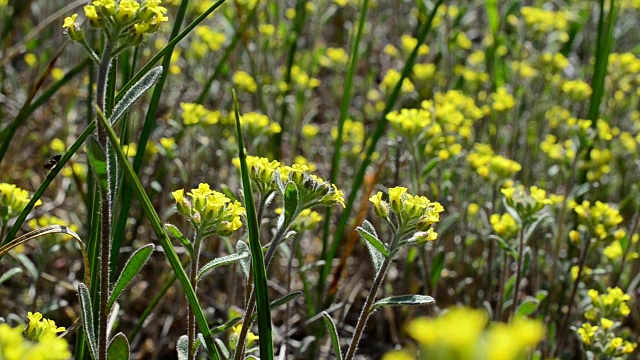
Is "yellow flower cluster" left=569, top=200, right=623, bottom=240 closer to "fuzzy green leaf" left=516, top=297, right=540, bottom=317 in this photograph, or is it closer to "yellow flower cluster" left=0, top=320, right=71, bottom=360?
"fuzzy green leaf" left=516, top=297, right=540, bottom=317

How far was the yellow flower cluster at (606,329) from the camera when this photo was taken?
222 centimetres

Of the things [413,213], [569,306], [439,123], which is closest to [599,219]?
[569,306]

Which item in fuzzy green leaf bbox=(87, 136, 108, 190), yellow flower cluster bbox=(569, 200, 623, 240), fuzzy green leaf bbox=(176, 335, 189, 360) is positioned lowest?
yellow flower cluster bbox=(569, 200, 623, 240)

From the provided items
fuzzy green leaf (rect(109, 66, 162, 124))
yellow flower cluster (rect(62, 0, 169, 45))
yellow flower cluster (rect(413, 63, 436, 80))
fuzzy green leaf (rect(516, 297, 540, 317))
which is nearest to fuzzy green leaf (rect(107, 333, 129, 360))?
fuzzy green leaf (rect(109, 66, 162, 124))

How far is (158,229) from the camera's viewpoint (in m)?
1.47

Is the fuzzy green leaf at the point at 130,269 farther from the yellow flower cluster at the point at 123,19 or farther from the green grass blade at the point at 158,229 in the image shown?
the yellow flower cluster at the point at 123,19

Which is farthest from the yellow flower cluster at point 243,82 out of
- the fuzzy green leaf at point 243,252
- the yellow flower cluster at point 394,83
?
the fuzzy green leaf at point 243,252

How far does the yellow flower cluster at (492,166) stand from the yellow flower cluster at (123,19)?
→ 1762mm

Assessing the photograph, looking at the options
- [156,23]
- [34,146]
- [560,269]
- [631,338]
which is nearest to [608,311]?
[560,269]

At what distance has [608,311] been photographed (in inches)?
94.3

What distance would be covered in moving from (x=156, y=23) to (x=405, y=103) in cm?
300

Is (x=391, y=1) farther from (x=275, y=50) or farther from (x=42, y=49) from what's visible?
(x=42, y=49)

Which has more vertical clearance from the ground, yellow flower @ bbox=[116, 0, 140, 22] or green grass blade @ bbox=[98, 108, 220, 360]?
yellow flower @ bbox=[116, 0, 140, 22]

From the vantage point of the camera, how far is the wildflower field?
1.56 meters
